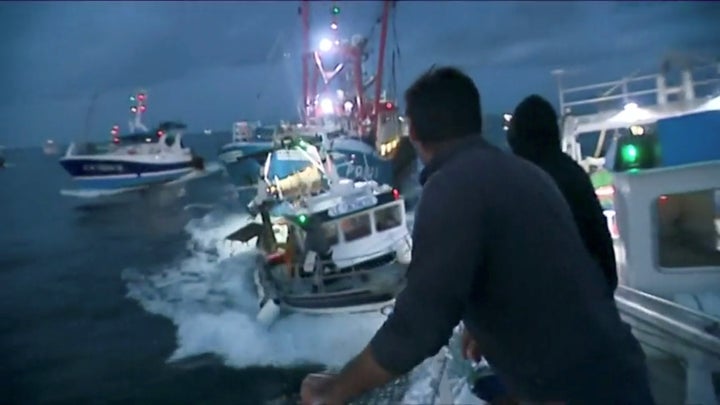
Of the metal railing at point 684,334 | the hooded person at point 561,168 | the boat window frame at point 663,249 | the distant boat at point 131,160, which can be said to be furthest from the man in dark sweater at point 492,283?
the distant boat at point 131,160

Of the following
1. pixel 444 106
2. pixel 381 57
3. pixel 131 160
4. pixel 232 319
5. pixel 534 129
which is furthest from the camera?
pixel 131 160

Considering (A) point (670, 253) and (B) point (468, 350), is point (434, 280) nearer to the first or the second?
(B) point (468, 350)

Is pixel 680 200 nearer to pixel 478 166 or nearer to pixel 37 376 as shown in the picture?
pixel 478 166

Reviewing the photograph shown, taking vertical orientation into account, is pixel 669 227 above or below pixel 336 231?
above

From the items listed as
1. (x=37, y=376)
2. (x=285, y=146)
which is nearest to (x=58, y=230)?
(x=285, y=146)

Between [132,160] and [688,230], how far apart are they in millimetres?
31417

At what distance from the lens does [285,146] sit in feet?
51.2

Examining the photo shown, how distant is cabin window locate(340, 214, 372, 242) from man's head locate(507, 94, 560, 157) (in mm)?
9248

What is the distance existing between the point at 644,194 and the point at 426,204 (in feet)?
8.96

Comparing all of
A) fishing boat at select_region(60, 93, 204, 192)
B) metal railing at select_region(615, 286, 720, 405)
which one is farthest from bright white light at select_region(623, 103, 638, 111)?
fishing boat at select_region(60, 93, 204, 192)

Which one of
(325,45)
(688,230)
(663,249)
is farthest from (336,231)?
(325,45)

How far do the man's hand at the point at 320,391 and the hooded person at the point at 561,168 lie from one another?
91 cm

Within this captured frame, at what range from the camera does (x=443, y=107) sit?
4.43 feet

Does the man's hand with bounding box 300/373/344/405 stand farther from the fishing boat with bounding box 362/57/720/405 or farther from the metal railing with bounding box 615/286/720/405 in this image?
the metal railing with bounding box 615/286/720/405
